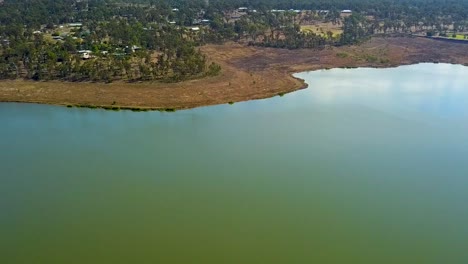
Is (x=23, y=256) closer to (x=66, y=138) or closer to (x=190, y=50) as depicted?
(x=66, y=138)

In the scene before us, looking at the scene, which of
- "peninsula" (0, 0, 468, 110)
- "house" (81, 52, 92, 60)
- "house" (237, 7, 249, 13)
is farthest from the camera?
"house" (237, 7, 249, 13)

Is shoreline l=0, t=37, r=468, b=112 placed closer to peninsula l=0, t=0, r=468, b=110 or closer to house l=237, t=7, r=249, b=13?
peninsula l=0, t=0, r=468, b=110

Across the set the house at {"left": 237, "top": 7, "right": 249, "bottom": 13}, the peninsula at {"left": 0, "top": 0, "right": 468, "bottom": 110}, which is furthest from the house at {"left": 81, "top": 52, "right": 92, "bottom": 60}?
the house at {"left": 237, "top": 7, "right": 249, "bottom": 13}

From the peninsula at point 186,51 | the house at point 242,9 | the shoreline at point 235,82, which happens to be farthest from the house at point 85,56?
the house at point 242,9

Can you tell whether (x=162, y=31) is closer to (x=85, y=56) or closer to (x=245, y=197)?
(x=85, y=56)

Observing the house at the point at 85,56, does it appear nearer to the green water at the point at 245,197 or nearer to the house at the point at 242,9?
the green water at the point at 245,197
